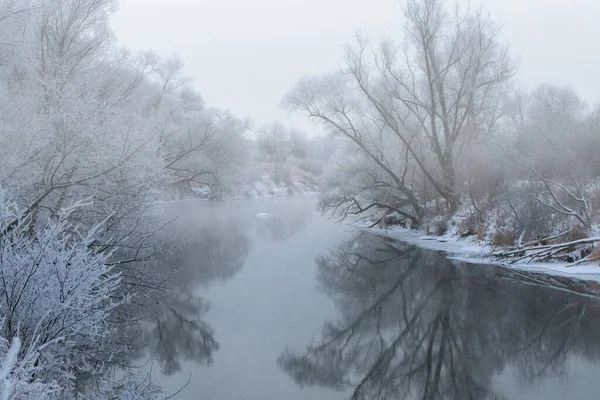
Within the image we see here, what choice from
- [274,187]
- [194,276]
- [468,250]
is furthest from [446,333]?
[274,187]

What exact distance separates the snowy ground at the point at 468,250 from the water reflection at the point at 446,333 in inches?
22.9

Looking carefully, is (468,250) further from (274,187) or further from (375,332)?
(274,187)

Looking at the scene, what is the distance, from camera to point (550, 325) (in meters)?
8.12

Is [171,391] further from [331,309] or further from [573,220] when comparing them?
[573,220]

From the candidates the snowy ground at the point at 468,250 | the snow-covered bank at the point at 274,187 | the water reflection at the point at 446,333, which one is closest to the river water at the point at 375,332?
the water reflection at the point at 446,333

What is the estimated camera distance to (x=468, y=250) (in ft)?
49.5

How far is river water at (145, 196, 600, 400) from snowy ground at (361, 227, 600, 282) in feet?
1.68

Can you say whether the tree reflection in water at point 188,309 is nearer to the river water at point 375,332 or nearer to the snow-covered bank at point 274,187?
the river water at point 375,332

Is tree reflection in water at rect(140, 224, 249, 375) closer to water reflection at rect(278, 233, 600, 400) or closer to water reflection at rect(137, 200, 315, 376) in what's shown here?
water reflection at rect(137, 200, 315, 376)

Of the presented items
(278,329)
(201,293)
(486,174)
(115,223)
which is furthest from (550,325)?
(486,174)

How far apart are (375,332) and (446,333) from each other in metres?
1.09

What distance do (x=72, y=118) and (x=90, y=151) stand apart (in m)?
0.60

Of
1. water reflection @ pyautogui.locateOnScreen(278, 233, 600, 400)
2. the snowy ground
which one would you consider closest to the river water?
water reflection @ pyautogui.locateOnScreen(278, 233, 600, 400)

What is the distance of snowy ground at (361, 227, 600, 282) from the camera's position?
37.2 feet
